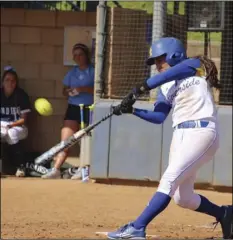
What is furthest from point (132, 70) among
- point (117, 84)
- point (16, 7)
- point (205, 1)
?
point (16, 7)

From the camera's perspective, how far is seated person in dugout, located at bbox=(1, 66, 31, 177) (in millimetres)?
11008

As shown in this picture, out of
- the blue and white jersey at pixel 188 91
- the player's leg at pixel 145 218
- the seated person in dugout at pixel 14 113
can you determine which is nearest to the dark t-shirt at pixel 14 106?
the seated person in dugout at pixel 14 113

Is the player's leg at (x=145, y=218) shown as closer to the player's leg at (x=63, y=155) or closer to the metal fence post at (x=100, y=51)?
the metal fence post at (x=100, y=51)

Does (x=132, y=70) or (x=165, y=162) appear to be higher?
(x=132, y=70)

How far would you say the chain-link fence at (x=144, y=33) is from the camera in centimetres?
1022

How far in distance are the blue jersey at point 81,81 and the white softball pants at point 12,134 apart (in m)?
0.82

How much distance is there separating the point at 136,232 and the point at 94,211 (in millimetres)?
2936

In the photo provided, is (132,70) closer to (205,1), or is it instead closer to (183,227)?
(205,1)

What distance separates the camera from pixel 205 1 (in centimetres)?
1027

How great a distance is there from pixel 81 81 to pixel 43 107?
0.68 meters

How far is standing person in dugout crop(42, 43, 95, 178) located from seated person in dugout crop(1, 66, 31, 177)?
0.59m

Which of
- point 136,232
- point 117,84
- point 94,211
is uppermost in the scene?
point 117,84

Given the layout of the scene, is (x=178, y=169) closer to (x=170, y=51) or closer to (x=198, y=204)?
(x=198, y=204)

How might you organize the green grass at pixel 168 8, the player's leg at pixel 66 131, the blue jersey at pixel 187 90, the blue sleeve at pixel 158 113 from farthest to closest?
the green grass at pixel 168 8 → the player's leg at pixel 66 131 → the blue sleeve at pixel 158 113 → the blue jersey at pixel 187 90
